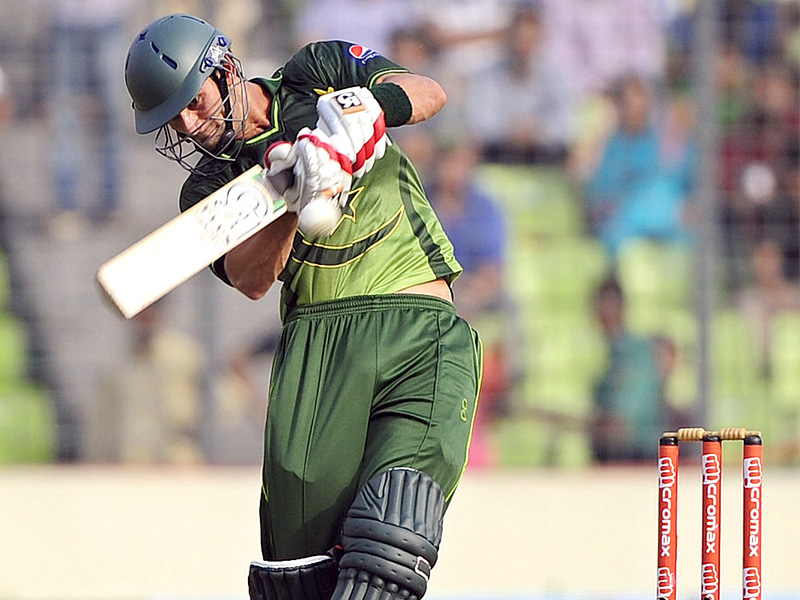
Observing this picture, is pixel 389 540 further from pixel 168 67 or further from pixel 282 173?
pixel 168 67

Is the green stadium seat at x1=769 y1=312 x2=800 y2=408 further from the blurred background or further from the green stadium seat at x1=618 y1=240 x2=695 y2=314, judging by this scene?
the green stadium seat at x1=618 y1=240 x2=695 y2=314

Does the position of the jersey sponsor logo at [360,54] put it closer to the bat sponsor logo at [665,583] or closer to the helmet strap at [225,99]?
the helmet strap at [225,99]

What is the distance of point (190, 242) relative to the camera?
2986mm

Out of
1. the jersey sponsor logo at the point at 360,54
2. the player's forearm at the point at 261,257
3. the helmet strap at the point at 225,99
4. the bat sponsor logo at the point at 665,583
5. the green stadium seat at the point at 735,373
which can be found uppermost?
the green stadium seat at the point at 735,373

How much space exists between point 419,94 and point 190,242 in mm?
622

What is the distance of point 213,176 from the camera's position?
3.28 meters

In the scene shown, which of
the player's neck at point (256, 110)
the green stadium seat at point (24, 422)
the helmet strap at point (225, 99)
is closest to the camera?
the helmet strap at point (225, 99)

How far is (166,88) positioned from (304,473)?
0.90 metres

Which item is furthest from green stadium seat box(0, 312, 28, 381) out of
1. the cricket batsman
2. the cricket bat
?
the cricket bat

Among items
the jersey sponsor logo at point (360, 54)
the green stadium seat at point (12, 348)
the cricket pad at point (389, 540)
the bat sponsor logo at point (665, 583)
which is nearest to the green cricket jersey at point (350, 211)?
the jersey sponsor logo at point (360, 54)

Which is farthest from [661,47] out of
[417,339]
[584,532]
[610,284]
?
[417,339]

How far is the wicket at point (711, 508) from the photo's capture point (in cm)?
333

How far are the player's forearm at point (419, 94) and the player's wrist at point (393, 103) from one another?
0.07ft

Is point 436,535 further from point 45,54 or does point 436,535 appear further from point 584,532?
point 45,54
